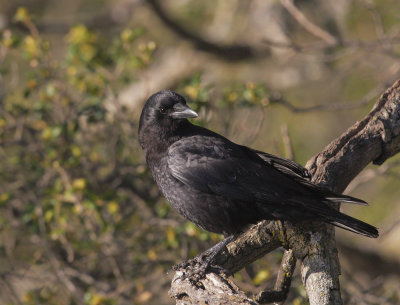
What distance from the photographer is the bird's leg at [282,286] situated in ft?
11.7

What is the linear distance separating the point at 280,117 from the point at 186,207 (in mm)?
7433

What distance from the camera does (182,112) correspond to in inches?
175

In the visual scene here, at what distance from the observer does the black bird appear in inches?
158

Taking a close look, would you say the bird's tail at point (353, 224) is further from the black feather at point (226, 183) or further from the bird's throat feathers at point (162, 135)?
the bird's throat feathers at point (162, 135)

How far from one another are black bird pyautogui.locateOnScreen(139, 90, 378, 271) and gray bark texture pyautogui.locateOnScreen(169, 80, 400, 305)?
120 millimetres

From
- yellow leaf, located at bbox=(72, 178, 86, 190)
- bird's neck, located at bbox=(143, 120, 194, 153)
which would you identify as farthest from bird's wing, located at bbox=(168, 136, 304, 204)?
yellow leaf, located at bbox=(72, 178, 86, 190)

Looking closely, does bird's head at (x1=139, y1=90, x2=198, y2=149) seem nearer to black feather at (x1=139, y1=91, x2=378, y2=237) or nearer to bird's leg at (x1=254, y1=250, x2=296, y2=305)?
black feather at (x1=139, y1=91, x2=378, y2=237)

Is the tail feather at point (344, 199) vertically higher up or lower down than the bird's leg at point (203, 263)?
higher up

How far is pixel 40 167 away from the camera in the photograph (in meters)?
5.82

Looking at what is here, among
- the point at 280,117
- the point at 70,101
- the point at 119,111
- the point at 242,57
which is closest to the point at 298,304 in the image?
the point at 119,111

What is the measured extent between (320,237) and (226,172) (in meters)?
0.85

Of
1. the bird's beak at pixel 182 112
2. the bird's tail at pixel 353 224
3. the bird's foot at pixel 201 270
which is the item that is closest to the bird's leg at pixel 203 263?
the bird's foot at pixel 201 270

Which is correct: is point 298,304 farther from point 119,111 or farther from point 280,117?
point 280,117

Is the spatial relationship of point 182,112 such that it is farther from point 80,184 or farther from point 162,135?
point 80,184
